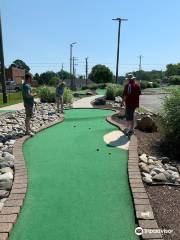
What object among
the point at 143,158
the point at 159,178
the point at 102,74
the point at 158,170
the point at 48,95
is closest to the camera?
the point at 159,178

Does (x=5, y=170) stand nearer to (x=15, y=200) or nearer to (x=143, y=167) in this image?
(x=15, y=200)

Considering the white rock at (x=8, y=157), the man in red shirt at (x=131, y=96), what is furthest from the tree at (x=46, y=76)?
the white rock at (x=8, y=157)

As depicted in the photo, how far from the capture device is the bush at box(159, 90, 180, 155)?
868cm

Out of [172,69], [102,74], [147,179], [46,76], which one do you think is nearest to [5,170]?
[147,179]

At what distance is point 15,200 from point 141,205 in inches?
62.4

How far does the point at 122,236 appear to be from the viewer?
4.14 m

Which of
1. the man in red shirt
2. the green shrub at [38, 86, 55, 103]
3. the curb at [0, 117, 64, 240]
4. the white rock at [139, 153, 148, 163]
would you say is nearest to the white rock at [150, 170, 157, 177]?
the white rock at [139, 153, 148, 163]

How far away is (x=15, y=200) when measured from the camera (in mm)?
5043

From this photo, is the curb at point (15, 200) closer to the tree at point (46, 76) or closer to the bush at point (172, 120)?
the bush at point (172, 120)

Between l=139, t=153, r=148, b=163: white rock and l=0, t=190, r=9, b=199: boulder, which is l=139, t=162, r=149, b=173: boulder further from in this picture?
l=0, t=190, r=9, b=199: boulder

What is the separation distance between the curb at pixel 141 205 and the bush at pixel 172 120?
2.04 meters

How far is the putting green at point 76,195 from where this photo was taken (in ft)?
14.0

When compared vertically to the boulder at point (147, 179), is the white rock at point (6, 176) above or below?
above

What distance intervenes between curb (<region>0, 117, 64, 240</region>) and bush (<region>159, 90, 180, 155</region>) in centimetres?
343
